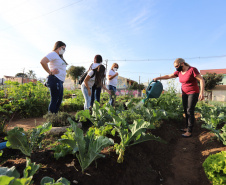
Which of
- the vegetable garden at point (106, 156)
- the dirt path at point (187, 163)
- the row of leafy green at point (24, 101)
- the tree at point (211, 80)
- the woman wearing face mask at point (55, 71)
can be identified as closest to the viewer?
the vegetable garden at point (106, 156)

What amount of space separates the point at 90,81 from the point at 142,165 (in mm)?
2257

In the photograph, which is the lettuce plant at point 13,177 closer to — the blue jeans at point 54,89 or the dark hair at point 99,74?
the blue jeans at point 54,89

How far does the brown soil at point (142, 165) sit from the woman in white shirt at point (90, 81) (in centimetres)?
166

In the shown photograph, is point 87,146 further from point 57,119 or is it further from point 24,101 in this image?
point 24,101

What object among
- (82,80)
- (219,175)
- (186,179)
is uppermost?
(82,80)

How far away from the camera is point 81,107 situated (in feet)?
19.3

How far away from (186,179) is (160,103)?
96.4 inches

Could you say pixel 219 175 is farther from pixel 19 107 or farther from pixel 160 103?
pixel 19 107

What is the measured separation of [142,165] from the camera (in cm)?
181

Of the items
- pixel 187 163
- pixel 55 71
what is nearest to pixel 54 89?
pixel 55 71

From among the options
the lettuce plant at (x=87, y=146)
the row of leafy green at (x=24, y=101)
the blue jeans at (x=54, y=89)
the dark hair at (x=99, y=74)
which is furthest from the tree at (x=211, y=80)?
the lettuce plant at (x=87, y=146)

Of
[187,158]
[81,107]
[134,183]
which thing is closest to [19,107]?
[81,107]

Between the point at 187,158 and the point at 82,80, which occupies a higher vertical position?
the point at 82,80

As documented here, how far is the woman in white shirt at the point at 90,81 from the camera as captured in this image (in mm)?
3283
